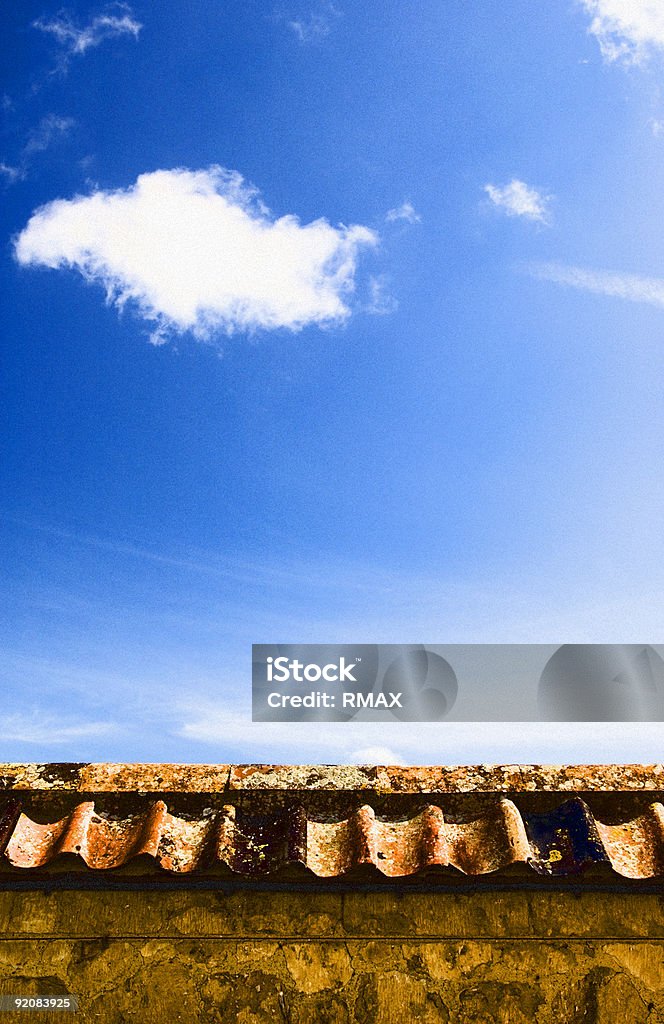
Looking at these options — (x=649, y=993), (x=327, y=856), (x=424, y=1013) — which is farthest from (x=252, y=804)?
(x=649, y=993)

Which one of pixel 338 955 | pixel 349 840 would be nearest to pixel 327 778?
pixel 349 840

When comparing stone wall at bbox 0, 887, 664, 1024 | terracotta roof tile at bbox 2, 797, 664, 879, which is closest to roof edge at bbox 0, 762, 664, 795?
terracotta roof tile at bbox 2, 797, 664, 879

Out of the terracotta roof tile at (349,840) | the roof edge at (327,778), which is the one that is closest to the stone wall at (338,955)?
the terracotta roof tile at (349,840)

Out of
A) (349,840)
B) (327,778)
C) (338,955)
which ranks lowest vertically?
(338,955)

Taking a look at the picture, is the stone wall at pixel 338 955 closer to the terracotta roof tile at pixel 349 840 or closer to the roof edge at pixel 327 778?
the terracotta roof tile at pixel 349 840

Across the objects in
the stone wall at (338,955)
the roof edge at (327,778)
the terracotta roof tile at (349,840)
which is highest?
the roof edge at (327,778)

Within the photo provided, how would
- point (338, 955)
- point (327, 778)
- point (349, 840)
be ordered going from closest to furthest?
point (338, 955) → point (349, 840) → point (327, 778)

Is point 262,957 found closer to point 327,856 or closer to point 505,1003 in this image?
point 327,856

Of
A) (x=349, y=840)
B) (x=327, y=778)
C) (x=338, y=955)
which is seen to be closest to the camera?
(x=338, y=955)

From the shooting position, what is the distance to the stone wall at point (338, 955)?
2.51 meters

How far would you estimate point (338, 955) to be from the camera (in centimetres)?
258

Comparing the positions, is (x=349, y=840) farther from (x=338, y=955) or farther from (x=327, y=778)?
(x=338, y=955)

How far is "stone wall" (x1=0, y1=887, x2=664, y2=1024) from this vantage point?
2506 mm

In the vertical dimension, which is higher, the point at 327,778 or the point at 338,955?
the point at 327,778
